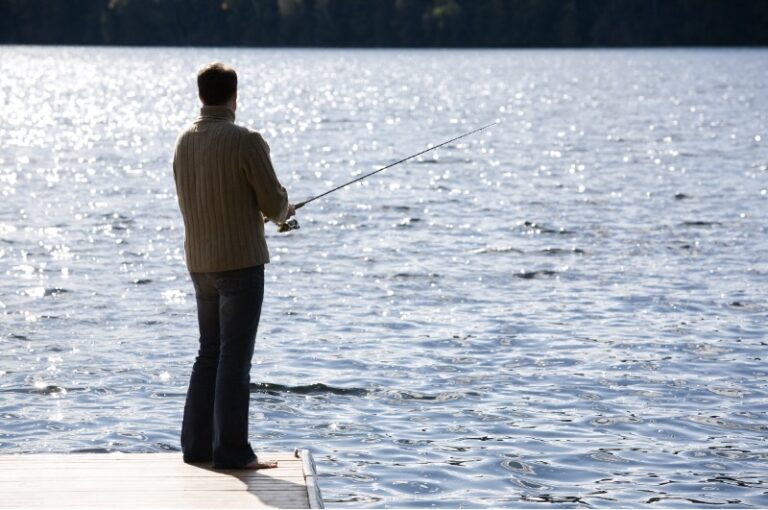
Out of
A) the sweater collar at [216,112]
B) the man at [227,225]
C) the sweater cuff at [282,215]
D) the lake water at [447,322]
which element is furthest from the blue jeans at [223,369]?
the lake water at [447,322]

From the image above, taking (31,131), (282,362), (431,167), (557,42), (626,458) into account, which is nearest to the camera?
(626,458)

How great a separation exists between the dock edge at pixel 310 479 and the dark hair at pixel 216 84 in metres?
1.84

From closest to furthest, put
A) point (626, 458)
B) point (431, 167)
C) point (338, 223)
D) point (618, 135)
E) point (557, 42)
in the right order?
1. point (626, 458)
2. point (338, 223)
3. point (431, 167)
4. point (618, 135)
5. point (557, 42)

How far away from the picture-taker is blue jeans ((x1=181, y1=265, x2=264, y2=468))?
7020 mm

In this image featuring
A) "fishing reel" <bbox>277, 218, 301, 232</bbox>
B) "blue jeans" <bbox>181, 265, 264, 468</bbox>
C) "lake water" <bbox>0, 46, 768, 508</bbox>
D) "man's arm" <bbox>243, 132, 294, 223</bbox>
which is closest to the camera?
"man's arm" <bbox>243, 132, 294, 223</bbox>

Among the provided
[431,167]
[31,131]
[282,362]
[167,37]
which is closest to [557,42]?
[167,37]

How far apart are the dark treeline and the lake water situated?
10631 centimetres

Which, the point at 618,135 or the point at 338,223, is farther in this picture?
the point at 618,135

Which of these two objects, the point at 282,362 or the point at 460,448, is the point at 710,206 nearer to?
the point at 282,362

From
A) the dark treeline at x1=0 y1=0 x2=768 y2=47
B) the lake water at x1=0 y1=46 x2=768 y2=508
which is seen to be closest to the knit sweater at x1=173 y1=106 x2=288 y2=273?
the lake water at x1=0 y1=46 x2=768 y2=508

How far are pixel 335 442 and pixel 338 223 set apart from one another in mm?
11748

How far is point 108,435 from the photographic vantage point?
380 inches

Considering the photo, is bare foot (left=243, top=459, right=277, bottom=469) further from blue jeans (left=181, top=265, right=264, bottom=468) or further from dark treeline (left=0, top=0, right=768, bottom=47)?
dark treeline (left=0, top=0, right=768, bottom=47)

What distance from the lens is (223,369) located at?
280 inches
